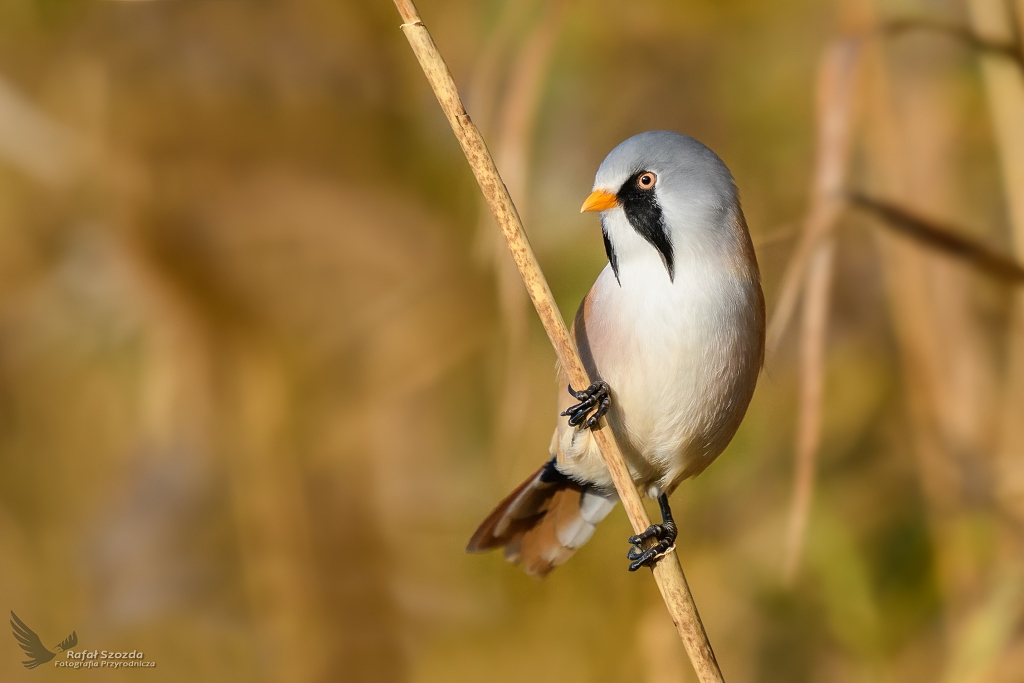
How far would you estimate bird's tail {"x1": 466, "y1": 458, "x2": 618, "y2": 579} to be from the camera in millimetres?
1670

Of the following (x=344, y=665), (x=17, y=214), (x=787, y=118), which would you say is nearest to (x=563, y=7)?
(x=787, y=118)

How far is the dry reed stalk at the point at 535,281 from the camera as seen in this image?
1107mm

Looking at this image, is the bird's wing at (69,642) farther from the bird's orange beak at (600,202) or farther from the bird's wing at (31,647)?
the bird's orange beak at (600,202)

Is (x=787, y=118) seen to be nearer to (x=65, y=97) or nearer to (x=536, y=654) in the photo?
(x=536, y=654)

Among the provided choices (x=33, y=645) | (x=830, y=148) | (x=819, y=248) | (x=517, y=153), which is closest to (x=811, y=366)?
(x=819, y=248)

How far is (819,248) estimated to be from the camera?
2035 mm

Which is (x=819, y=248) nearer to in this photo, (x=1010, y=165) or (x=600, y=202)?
(x=1010, y=165)

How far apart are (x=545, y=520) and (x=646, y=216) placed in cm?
72

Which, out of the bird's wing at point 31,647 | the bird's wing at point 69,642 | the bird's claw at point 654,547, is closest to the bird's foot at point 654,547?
the bird's claw at point 654,547

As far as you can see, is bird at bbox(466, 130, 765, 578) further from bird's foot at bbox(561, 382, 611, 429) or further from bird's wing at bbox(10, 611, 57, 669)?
bird's wing at bbox(10, 611, 57, 669)

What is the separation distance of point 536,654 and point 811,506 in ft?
3.17

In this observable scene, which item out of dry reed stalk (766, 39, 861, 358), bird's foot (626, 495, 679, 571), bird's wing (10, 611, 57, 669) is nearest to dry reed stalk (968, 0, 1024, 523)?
dry reed stalk (766, 39, 861, 358)

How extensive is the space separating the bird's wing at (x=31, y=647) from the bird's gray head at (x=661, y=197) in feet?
7.15

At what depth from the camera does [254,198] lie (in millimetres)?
2572
